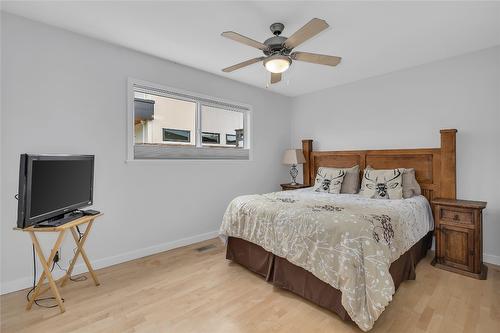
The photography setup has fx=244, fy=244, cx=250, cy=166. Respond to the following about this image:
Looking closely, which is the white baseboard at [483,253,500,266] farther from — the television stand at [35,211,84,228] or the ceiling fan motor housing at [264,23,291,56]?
the television stand at [35,211,84,228]

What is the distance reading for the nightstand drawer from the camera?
261 centimetres

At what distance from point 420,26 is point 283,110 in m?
2.78

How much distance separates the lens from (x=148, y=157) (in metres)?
3.19

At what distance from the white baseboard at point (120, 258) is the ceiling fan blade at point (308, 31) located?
285 centimetres

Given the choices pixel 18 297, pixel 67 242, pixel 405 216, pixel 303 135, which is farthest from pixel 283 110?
pixel 18 297

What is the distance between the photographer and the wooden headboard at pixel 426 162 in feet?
10.1

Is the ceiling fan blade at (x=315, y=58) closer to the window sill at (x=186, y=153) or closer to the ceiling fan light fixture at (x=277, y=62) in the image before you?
the ceiling fan light fixture at (x=277, y=62)

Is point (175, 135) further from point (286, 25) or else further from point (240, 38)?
point (286, 25)

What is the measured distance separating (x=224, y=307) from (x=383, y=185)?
2.48 metres

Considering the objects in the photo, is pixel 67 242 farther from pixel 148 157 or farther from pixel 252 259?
pixel 252 259

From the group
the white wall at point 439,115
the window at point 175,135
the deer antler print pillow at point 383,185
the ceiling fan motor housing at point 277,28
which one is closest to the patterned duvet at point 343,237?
the deer antler print pillow at point 383,185

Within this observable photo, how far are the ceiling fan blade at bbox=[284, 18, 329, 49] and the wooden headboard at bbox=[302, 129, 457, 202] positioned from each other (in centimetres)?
235

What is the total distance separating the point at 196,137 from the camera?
145 inches

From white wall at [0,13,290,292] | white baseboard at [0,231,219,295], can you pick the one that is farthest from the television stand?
white baseboard at [0,231,219,295]
